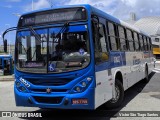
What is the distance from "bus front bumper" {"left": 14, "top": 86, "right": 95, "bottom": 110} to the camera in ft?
23.3

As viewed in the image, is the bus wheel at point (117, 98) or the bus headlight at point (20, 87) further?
the bus wheel at point (117, 98)

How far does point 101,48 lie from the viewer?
7.95 m

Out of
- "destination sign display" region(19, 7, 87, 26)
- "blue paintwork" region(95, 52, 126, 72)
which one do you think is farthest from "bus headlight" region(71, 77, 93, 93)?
"destination sign display" region(19, 7, 87, 26)

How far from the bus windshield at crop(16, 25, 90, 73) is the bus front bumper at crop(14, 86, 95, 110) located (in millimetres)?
576

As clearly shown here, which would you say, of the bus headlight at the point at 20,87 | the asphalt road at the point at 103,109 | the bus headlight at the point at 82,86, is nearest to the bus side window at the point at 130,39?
the asphalt road at the point at 103,109

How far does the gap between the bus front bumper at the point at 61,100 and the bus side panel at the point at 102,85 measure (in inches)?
11.9

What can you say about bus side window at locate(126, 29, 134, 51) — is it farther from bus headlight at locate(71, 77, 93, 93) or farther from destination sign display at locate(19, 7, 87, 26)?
bus headlight at locate(71, 77, 93, 93)

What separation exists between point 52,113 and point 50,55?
2.19 metres

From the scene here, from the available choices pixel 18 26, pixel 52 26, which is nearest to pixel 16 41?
pixel 18 26

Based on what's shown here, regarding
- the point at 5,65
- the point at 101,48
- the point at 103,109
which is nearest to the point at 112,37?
the point at 101,48

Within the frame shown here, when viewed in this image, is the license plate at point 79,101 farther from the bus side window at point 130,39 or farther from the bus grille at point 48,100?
the bus side window at point 130,39

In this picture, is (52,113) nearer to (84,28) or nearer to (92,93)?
(92,93)

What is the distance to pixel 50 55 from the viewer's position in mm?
7508

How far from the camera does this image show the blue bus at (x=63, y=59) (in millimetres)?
7168
